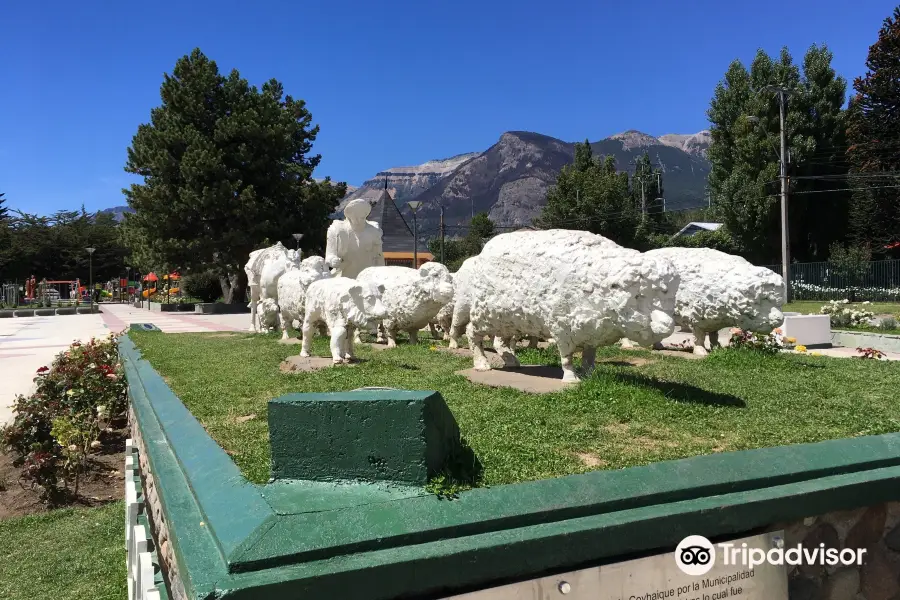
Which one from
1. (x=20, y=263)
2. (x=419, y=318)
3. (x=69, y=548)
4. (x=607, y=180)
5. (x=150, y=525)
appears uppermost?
(x=607, y=180)

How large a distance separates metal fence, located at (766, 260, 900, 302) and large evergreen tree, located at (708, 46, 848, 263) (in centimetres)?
305

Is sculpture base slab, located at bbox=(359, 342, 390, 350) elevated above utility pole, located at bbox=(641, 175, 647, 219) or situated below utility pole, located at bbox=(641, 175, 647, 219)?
below

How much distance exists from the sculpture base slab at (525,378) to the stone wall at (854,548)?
3.00m

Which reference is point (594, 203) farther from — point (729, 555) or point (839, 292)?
point (729, 555)

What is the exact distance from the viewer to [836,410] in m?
5.54

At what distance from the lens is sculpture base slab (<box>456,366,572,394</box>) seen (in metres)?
6.13

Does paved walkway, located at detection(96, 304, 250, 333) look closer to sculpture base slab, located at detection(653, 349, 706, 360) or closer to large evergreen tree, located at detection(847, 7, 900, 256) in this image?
sculpture base slab, located at detection(653, 349, 706, 360)

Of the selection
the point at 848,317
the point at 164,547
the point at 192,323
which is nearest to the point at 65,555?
the point at 164,547

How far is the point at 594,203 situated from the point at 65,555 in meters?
36.4

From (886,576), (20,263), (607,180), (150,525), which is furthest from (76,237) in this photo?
(886,576)

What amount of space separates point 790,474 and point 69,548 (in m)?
5.70

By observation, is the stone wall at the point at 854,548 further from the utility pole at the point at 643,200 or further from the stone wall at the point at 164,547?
the utility pole at the point at 643,200

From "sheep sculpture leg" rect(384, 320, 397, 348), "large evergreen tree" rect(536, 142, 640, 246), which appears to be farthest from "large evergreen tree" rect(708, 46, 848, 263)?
"sheep sculpture leg" rect(384, 320, 397, 348)

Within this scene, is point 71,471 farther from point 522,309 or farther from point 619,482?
point 619,482
